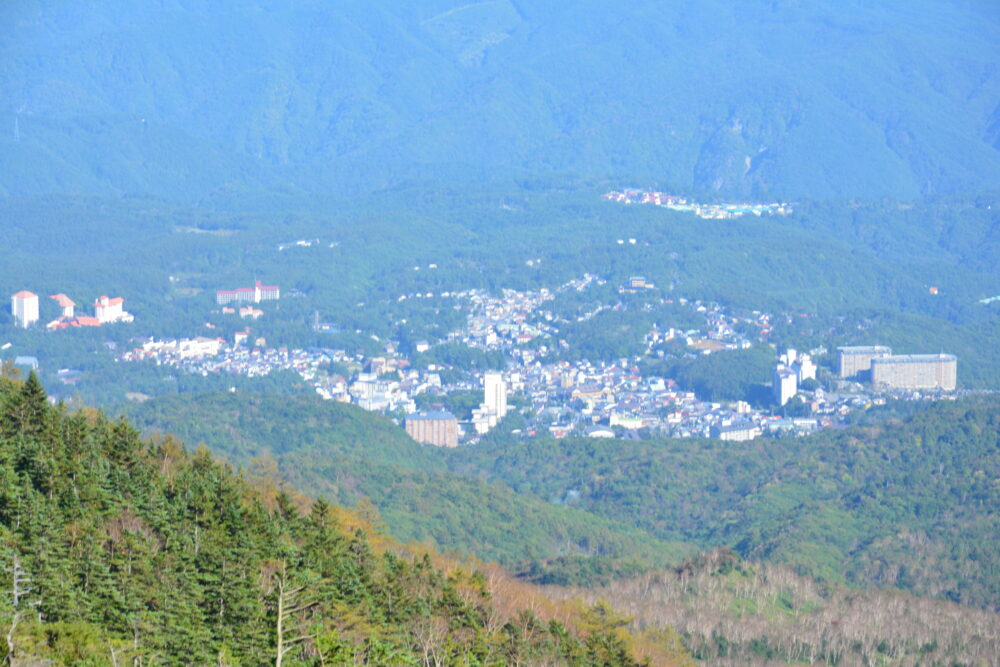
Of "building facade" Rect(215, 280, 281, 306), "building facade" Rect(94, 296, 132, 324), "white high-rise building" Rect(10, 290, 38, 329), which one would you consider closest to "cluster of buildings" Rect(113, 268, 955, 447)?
"building facade" Rect(94, 296, 132, 324)

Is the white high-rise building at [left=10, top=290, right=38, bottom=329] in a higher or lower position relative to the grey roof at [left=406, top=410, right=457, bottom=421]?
higher

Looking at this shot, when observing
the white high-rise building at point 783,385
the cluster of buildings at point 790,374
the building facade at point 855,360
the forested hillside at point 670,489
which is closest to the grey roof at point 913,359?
the building facade at point 855,360

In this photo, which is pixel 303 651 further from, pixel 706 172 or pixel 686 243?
pixel 706 172

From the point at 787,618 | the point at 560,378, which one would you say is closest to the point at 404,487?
the point at 787,618

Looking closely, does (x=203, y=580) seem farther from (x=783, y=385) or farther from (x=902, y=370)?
(x=902, y=370)

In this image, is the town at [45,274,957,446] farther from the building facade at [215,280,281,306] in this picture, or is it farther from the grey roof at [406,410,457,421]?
the building facade at [215,280,281,306]

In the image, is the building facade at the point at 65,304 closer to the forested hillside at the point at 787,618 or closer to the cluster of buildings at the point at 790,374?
the cluster of buildings at the point at 790,374

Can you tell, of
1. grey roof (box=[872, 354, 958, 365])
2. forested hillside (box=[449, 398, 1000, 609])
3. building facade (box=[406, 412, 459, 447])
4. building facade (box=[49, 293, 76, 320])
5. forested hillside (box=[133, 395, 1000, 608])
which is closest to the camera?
forested hillside (box=[449, 398, 1000, 609])
